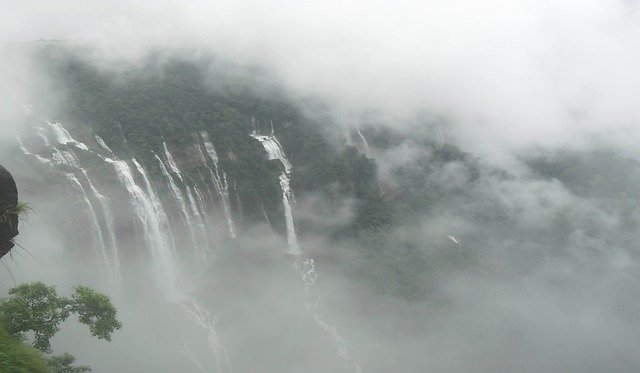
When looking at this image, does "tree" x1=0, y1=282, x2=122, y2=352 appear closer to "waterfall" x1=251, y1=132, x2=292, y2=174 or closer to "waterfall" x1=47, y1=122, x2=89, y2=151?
"waterfall" x1=47, y1=122, x2=89, y2=151

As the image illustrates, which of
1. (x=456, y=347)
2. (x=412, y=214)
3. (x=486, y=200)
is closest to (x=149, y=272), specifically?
(x=456, y=347)

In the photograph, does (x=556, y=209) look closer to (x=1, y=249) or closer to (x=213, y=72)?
(x=213, y=72)

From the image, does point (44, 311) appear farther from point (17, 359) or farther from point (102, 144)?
point (102, 144)

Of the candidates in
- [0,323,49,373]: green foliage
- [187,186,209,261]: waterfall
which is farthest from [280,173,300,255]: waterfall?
[0,323,49,373]: green foliage

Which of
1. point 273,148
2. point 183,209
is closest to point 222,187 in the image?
point 183,209

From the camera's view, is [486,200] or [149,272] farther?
[486,200]
